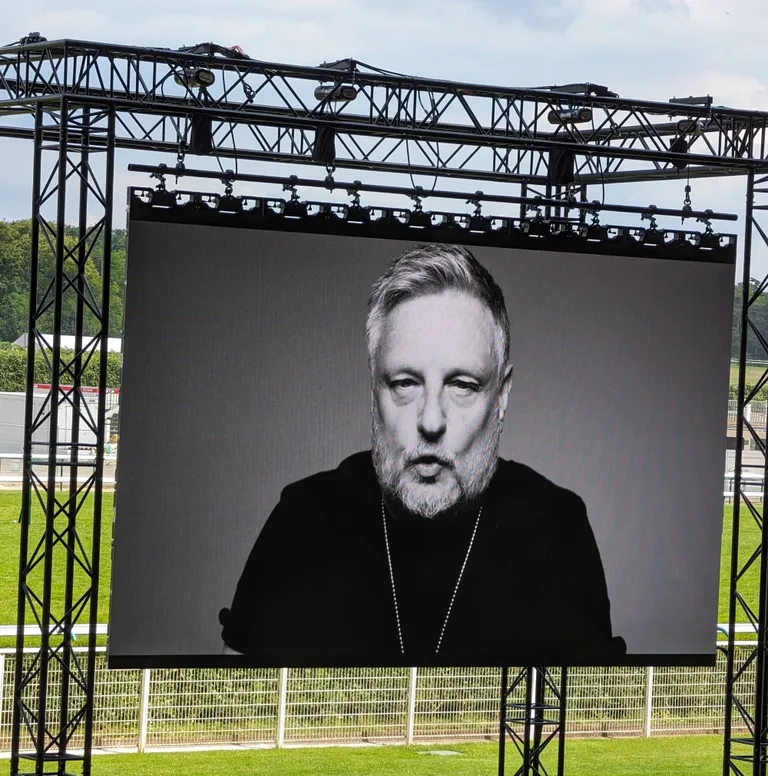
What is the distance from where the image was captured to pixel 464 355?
9.12m

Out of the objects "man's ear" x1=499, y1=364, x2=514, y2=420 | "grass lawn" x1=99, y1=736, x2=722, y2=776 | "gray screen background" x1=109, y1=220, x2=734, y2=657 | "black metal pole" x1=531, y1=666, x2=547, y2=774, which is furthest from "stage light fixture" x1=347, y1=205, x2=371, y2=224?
"grass lawn" x1=99, y1=736, x2=722, y2=776

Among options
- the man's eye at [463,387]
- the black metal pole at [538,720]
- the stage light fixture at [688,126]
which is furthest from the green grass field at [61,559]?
the stage light fixture at [688,126]

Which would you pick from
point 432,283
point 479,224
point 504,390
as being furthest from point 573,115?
point 504,390

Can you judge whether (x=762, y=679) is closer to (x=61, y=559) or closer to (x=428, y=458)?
(x=428, y=458)

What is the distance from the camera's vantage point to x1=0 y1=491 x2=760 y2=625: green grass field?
22.5m

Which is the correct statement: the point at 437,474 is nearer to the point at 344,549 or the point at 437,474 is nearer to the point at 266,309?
the point at 344,549

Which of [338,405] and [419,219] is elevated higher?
[419,219]

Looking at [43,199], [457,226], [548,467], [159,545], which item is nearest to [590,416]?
[548,467]

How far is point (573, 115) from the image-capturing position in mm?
9641

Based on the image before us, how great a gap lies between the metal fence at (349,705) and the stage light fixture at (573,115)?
19.0 ft

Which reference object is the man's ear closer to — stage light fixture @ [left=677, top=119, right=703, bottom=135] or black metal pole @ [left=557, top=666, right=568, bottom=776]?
black metal pole @ [left=557, top=666, right=568, bottom=776]

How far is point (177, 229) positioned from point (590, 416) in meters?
3.34

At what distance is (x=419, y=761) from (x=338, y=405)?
4998 mm

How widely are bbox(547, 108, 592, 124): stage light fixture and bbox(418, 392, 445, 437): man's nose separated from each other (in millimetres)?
2406
